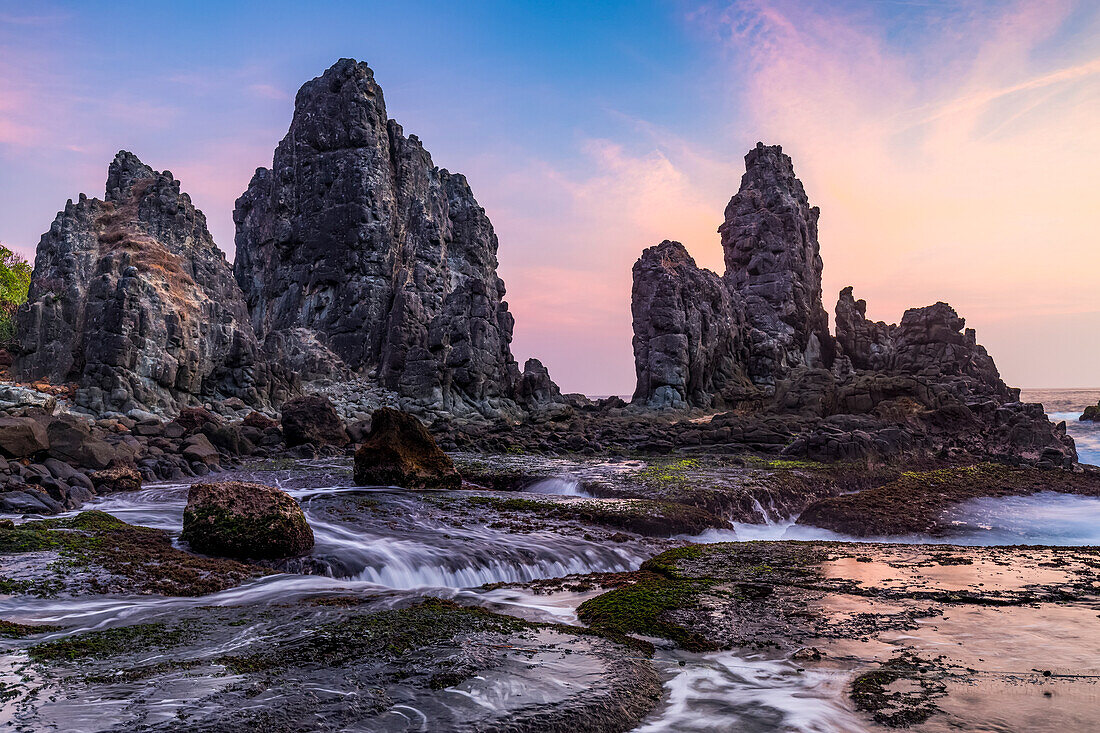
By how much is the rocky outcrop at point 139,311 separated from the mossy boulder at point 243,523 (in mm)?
26802

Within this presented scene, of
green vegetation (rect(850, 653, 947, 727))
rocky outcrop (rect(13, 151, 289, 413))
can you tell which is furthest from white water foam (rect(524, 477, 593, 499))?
rocky outcrop (rect(13, 151, 289, 413))

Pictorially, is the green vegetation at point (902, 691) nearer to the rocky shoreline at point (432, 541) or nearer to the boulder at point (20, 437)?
the rocky shoreline at point (432, 541)

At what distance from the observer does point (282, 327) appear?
74.6 m

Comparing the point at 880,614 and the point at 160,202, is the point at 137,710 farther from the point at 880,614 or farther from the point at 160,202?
the point at 160,202

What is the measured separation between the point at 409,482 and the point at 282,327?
205 feet

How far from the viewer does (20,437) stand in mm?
15297

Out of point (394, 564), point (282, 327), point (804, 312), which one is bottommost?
point (394, 564)

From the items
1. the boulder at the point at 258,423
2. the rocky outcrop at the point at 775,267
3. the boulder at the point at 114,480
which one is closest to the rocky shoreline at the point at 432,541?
the boulder at the point at 114,480

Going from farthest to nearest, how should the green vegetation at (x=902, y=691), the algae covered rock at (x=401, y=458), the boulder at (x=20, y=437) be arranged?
the algae covered rock at (x=401, y=458)
the boulder at (x=20, y=437)
the green vegetation at (x=902, y=691)

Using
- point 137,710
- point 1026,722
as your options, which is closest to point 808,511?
point 1026,722

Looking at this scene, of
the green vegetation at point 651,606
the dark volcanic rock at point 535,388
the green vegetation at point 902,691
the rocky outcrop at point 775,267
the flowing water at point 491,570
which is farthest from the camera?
the rocky outcrop at point 775,267

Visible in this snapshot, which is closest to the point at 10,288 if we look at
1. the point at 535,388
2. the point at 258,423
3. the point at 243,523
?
the point at 258,423

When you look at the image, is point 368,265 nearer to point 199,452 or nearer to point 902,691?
point 199,452

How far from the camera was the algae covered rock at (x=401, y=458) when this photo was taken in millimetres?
19172
